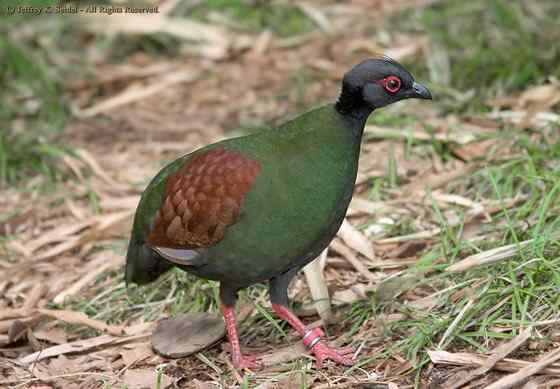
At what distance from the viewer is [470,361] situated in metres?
3.60

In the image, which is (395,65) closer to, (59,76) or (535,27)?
(535,27)

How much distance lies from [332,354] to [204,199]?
34.2 inches

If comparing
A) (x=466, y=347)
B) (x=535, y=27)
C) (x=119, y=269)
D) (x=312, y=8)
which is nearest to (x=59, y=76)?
(x=312, y=8)

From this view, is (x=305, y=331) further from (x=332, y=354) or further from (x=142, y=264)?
(x=142, y=264)

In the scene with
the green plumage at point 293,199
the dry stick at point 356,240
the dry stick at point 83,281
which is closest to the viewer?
the green plumage at point 293,199

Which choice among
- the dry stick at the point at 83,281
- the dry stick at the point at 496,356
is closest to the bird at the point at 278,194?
the dry stick at the point at 496,356

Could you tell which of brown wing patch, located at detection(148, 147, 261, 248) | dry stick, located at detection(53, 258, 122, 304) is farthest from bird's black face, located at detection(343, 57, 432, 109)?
dry stick, located at detection(53, 258, 122, 304)

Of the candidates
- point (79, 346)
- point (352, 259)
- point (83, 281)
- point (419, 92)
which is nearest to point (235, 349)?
point (79, 346)

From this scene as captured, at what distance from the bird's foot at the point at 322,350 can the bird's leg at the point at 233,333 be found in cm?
24

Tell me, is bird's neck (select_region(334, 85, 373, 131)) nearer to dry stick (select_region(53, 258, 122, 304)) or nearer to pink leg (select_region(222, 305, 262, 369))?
pink leg (select_region(222, 305, 262, 369))

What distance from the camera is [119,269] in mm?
5023

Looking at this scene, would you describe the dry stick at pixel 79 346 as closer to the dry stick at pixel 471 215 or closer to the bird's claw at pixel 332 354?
the bird's claw at pixel 332 354

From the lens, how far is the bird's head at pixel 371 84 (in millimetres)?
3768

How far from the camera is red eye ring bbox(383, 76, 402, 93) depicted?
3.79 m
